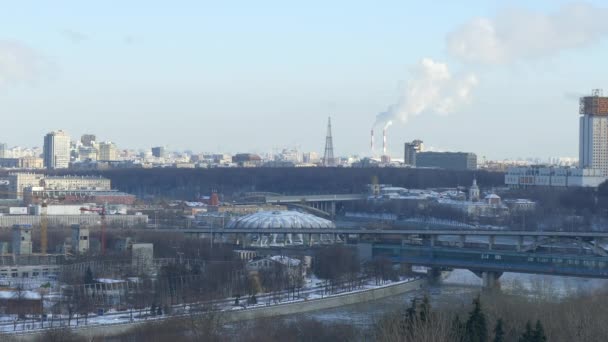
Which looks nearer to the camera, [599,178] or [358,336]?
[358,336]

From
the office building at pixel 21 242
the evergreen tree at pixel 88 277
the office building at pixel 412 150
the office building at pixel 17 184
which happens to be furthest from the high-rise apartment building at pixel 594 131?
the evergreen tree at pixel 88 277

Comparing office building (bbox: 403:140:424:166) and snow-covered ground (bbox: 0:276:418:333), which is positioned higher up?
office building (bbox: 403:140:424:166)

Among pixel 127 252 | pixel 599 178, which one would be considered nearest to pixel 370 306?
pixel 127 252

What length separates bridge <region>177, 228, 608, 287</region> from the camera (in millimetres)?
17375

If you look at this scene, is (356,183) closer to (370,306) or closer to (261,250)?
(261,250)

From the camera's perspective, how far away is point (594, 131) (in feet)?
145

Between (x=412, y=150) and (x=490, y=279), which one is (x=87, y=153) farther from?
(x=490, y=279)

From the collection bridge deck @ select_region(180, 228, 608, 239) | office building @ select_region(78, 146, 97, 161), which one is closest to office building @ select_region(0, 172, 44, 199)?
bridge deck @ select_region(180, 228, 608, 239)

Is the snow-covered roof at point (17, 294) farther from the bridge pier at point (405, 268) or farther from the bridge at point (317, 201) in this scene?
the bridge at point (317, 201)

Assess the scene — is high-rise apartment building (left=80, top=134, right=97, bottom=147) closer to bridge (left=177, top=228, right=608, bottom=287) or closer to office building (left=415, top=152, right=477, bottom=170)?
office building (left=415, top=152, right=477, bottom=170)

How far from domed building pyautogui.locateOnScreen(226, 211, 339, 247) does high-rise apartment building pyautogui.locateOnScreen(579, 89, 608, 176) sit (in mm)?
21096

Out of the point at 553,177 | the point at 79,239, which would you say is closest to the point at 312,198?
the point at 553,177

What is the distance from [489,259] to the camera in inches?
703

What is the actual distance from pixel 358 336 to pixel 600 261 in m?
6.83
